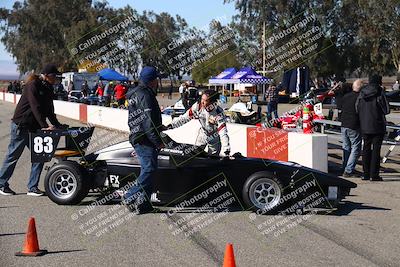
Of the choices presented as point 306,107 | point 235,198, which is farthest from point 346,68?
point 235,198

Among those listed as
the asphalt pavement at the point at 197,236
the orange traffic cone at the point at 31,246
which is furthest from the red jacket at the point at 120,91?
the orange traffic cone at the point at 31,246

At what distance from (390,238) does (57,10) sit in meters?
78.4

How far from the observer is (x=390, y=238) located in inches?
256

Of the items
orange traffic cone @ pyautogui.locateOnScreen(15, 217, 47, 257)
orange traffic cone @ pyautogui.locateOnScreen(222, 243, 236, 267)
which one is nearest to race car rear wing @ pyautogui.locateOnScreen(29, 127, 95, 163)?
orange traffic cone @ pyautogui.locateOnScreen(15, 217, 47, 257)

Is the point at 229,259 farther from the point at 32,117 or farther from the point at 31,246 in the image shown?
the point at 32,117

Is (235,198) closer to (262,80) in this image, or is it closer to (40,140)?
(40,140)

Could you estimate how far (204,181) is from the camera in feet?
25.2

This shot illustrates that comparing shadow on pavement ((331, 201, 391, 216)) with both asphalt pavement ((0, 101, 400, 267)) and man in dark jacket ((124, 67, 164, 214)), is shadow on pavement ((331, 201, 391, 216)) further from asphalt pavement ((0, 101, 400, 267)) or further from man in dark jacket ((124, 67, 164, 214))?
man in dark jacket ((124, 67, 164, 214))

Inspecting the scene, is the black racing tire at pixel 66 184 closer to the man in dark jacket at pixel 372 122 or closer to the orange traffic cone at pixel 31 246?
the orange traffic cone at pixel 31 246

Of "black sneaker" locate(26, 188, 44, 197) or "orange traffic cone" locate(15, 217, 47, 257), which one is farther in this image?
"black sneaker" locate(26, 188, 44, 197)

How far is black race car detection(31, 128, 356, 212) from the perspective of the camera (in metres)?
7.57

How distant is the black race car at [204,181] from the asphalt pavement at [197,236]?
208 mm

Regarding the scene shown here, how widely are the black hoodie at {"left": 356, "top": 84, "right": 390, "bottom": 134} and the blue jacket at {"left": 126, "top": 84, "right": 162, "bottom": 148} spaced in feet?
15.2

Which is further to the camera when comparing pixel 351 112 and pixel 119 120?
pixel 119 120
